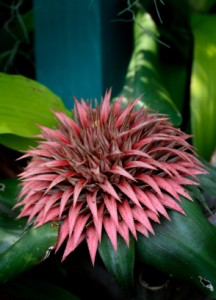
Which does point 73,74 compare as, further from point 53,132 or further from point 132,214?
point 132,214

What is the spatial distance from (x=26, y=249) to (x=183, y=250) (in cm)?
25

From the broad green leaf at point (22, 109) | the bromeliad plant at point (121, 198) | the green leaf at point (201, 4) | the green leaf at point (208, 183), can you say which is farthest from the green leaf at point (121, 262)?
the green leaf at point (201, 4)

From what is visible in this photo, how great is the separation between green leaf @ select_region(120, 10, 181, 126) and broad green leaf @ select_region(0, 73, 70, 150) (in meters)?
0.20

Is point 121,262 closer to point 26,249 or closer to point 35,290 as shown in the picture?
point 26,249

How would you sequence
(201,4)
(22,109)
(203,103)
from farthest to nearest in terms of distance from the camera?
(201,4)
(203,103)
(22,109)

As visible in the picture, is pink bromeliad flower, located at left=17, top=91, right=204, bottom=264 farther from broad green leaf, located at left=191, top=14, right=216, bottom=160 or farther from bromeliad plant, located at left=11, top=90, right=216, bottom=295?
broad green leaf, located at left=191, top=14, right=216, bottom=160

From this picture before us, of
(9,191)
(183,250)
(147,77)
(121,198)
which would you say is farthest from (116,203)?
(147,77)

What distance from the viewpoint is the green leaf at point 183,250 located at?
710 mm

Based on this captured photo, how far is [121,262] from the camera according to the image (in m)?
0.70

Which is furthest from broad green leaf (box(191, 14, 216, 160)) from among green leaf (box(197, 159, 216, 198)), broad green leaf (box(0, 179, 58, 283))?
broad green leaf (box(0, 179, 58, 283))

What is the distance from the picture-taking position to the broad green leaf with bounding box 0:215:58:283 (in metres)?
0.71

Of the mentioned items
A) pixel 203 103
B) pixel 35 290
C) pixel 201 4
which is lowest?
pixel 35 290

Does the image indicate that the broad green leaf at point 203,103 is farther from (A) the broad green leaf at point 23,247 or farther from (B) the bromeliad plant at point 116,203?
(A) the broad green leaf at point 23,247

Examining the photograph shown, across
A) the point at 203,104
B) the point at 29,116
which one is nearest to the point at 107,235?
the point at 29,116
